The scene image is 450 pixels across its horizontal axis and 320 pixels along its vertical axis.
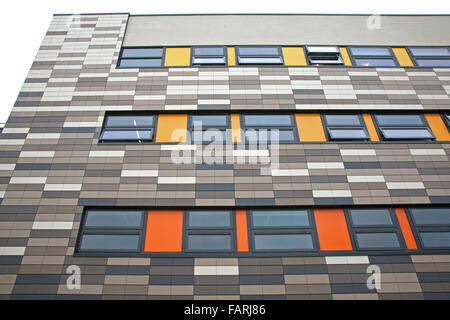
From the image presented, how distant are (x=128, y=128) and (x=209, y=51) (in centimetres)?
471

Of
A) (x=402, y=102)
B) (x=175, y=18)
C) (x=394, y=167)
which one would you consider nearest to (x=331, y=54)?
(x=402, y=102)

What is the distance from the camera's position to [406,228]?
7738mm

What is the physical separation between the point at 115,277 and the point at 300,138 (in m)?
6.32

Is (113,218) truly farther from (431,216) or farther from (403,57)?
(403,57)

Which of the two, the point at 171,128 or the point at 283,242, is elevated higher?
the point at 171,128

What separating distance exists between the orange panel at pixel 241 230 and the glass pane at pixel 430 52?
9805mm

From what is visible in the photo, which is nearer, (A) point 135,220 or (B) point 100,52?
(A) point 135,220

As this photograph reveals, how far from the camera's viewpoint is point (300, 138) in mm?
9422

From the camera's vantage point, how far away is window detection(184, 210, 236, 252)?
7.46m

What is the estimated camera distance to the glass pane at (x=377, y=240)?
7484 mm

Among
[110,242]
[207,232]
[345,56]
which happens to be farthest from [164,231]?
[345,56]
